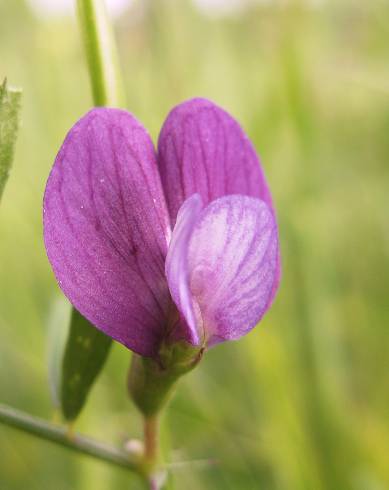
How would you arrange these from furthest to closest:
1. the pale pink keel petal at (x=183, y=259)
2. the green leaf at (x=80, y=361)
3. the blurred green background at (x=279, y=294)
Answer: the blurred green background at (x=279, y=294) < the green leaf at (x=80, y=361) < the pale pink keel petal at (x=183, y=259)

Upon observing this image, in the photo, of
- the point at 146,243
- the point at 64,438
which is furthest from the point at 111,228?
the point at 64,438

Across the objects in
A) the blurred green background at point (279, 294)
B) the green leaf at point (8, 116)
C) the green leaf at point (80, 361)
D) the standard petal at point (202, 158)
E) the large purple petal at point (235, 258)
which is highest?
the green leaf at point (8, 116)

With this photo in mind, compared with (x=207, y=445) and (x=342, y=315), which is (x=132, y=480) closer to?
(x=207, y=445)

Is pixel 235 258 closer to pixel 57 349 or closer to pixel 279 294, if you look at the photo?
pixel 57 349

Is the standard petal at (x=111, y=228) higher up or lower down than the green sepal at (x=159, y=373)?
higher up

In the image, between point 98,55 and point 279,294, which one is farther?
point 279,294

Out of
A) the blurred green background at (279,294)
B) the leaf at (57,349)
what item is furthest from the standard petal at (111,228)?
the blurred green background at (279,294)

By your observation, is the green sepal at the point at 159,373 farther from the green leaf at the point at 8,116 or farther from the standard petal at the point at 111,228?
the green leaf at the point at 8,116
